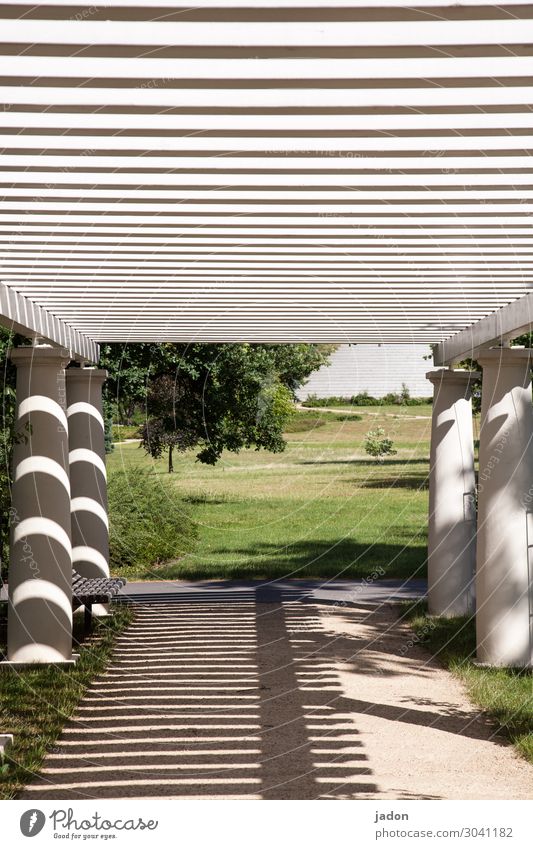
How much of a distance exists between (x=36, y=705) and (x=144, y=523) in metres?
12.7

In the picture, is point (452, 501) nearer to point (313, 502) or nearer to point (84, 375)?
point (84, 375)

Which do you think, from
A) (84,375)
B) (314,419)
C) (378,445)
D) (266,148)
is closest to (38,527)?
(84,375)

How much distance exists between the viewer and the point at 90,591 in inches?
514

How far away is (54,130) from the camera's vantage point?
564 cm

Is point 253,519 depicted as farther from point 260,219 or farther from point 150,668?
point 260,219

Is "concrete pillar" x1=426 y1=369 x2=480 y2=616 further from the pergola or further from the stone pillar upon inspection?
the stone pillar

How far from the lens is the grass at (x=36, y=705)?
7848mm

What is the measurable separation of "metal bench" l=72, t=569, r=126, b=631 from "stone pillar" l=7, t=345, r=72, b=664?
1145 mm

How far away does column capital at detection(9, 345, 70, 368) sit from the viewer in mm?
11531

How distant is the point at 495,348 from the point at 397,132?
20.3 feet

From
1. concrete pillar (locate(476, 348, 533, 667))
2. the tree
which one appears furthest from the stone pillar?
the tree

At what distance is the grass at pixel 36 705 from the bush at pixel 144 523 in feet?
26.2
